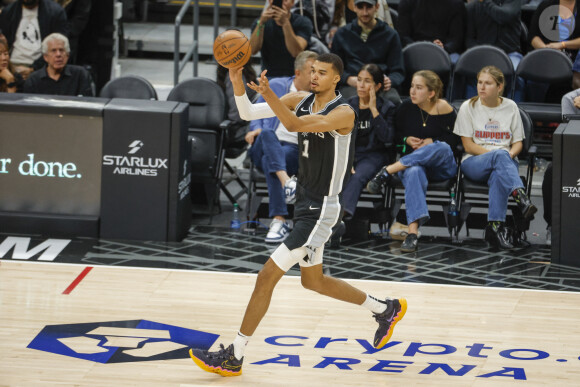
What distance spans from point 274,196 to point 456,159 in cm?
176

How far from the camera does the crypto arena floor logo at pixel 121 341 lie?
5.79m

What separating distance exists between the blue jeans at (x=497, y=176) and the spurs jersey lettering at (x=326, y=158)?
2985 mm

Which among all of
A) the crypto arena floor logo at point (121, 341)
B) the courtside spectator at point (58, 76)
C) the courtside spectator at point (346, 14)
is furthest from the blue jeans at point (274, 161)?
the crypto arena floor logo at point (121, 341)

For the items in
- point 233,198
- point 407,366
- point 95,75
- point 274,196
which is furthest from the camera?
point 95,75

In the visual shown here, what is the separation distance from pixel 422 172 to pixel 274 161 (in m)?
1.28

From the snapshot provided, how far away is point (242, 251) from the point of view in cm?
825

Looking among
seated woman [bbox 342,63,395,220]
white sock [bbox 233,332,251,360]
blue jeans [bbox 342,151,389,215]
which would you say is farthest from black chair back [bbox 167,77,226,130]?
white sock [bbox 233,332,251,360]

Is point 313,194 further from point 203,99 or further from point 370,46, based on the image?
point 370,46

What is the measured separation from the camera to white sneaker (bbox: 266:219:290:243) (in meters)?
8.51

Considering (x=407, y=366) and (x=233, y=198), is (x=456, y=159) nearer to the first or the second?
(x=233, y=198)

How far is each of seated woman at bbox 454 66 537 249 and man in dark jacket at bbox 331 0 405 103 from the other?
1.06 meters

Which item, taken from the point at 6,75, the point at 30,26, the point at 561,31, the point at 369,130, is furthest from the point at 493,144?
the point at 30,26

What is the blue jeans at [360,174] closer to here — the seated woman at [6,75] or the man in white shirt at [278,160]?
the man in white shirt at [278,160]

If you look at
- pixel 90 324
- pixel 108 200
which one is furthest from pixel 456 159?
pixel 90 324
